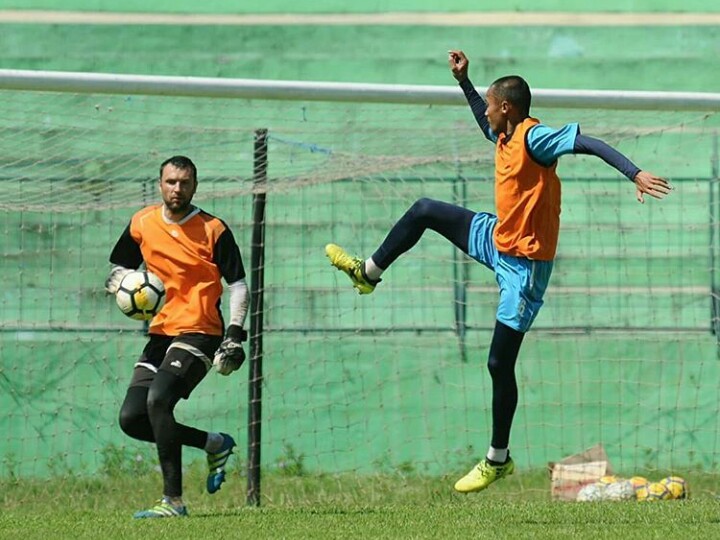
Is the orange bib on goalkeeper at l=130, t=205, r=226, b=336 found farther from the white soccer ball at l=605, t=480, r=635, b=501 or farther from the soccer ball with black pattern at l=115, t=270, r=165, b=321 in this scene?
the white soccer ball at l=605, t=480, r=635, b=501

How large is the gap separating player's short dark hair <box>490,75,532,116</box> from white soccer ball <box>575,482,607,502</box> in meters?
3.05

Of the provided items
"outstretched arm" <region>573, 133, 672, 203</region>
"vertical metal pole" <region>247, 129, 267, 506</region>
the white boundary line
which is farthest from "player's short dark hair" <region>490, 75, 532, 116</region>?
the white boundary line

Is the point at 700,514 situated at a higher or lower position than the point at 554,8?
lower

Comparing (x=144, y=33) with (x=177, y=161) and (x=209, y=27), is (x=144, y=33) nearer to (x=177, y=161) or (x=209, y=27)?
(x=209, y=27)

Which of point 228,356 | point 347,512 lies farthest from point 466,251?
point 347,512

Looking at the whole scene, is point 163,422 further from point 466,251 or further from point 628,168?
point 628,168

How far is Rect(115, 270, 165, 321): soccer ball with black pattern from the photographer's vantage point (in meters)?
7.42

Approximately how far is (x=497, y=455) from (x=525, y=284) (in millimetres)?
911

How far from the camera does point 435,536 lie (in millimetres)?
Answer: 6398

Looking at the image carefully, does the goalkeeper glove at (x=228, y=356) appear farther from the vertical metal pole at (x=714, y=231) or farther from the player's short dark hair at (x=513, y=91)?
the vertical metal pole at (x=714, y=231)

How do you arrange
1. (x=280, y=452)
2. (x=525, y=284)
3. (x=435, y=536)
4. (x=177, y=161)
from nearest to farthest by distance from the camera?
(x=435, y=536)
(x=525, y=284)
(x=177, y=161)
(x=280, y=452)

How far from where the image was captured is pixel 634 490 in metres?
8.87

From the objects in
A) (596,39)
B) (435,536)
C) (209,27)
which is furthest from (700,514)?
(209,27)

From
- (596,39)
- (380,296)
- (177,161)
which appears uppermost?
(596,39)
